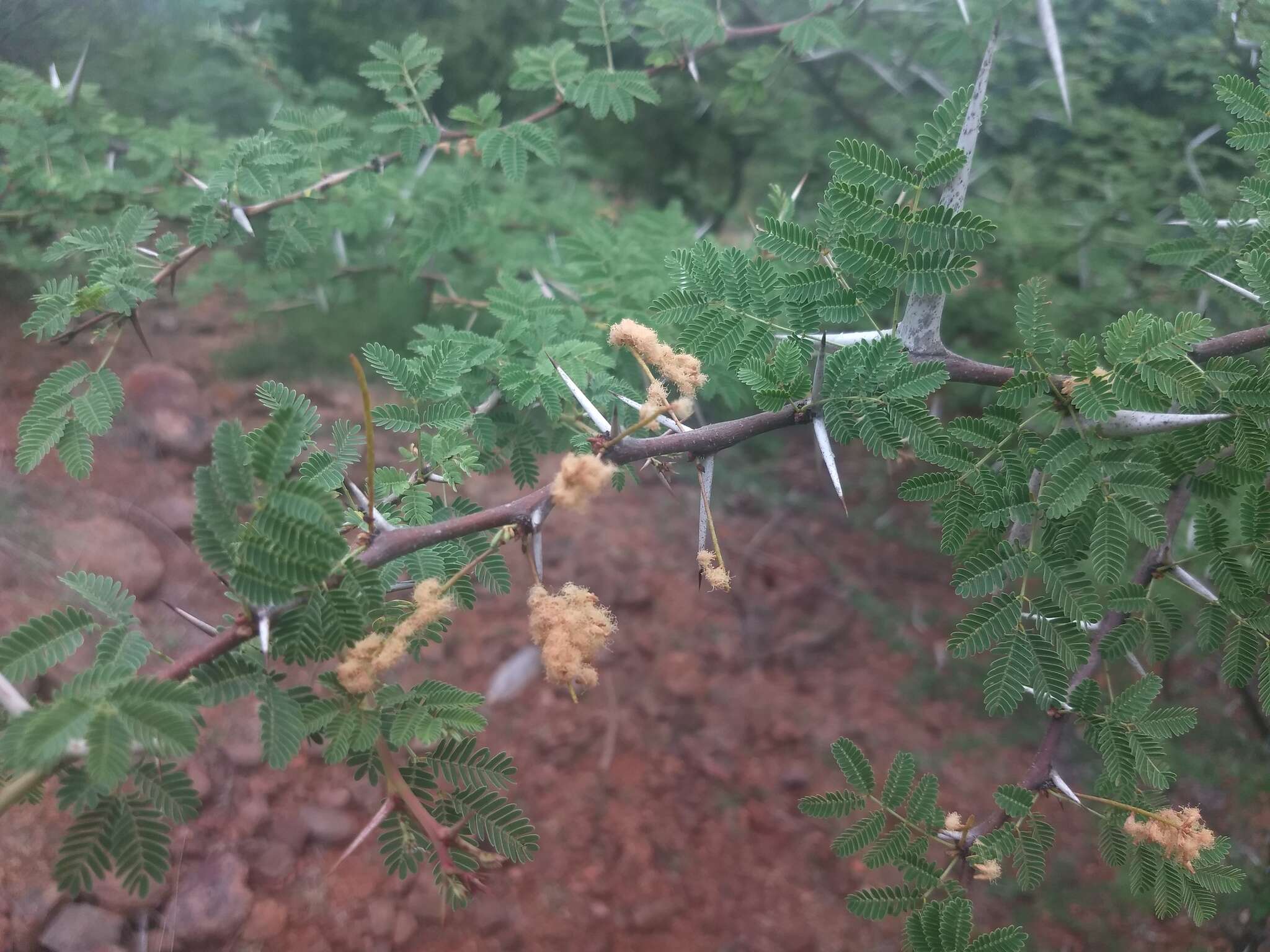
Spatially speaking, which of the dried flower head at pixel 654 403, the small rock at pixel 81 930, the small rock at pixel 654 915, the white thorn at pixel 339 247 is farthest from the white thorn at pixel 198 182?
the small rock at pixel 654 915

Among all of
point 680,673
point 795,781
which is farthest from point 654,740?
point 795,781

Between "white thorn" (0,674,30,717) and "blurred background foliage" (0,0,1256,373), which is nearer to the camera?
"white thorn" (0,674,30,717)

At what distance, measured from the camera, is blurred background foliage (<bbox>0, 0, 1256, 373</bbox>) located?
8.24ft

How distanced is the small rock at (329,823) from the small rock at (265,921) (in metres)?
0.21

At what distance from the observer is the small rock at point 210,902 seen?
6.05ft

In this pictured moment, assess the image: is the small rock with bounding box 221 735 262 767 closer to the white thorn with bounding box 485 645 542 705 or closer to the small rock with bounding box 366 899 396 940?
the small rock with bounding box 366 899 396 940

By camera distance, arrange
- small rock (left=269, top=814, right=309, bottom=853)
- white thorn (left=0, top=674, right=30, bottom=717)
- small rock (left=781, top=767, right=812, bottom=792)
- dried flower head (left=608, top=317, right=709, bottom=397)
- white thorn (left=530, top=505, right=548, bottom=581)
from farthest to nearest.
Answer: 1. small rock (left=781, top=767, right=812, bottom=792)
2. small rock (left=269, top=814, right=309, bottom=853)
3. dried flower head (left=608, top=317, right=709, bottom=397)
4. white thorn (left=530, top=505, right=548, bottom=581)
5. white thorn (left=0, top=674, right=30, bottom=717)

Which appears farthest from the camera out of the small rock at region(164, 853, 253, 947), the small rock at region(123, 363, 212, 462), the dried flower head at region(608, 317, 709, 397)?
the small rock at region(123, 363, 212, 462)

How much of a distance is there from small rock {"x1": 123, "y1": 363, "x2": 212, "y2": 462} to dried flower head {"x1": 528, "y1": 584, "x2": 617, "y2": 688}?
7.91ft

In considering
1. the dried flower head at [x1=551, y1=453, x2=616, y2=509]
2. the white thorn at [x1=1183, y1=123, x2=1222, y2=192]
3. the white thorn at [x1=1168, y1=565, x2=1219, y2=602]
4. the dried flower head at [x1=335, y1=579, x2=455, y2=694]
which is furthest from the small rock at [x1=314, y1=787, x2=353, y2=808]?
the white thorn at [x1=1183, y1=123, x2=1222, y2=192]

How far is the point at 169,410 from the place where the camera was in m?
2.92

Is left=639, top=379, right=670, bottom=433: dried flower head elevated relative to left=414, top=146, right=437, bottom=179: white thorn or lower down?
elevated

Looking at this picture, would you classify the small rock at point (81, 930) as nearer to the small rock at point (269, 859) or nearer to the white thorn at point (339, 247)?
the small rock at point (269, 859)

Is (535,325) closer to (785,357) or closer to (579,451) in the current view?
(579,451)
